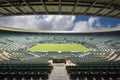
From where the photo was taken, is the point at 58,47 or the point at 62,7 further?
the point at 58,47

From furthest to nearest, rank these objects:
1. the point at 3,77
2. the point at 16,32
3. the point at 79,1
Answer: the point at 16,32 → the point at 79,1 → the point at 3,77

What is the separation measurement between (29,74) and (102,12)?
13.1m

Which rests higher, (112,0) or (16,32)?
(16,32)

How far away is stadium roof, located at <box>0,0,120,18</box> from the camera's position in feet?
72.9

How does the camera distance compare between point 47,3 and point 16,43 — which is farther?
point 16,43

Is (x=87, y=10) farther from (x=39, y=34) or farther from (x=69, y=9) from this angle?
(x=39, y=34)

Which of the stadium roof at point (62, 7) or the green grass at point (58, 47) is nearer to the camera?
the stadium roof at point (62, 7)

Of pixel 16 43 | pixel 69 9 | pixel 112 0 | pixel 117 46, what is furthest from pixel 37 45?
pixel 112 0

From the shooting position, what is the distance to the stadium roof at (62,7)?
22234 millimetres

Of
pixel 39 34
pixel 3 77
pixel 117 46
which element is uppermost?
pixel 39 34

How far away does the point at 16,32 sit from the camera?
75.9 meters

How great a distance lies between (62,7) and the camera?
24.7 m

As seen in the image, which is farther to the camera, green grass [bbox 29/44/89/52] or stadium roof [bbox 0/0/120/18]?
green grass [bbox 29/44/89/52]

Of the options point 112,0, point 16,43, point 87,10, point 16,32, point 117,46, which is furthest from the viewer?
point 16,32
